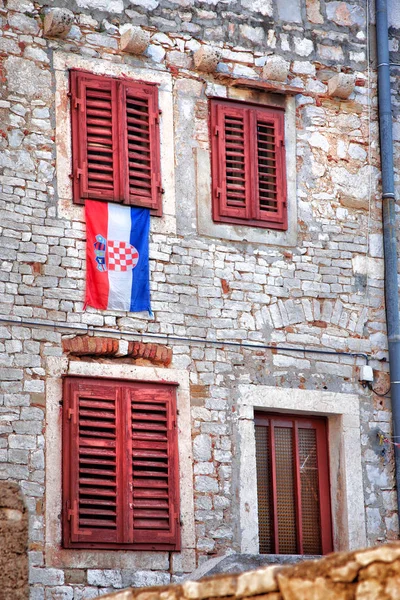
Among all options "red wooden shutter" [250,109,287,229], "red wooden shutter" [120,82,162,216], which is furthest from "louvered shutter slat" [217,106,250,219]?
"red wooden shutter" [120,82,162,216]

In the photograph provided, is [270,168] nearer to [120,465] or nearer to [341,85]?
[341,85]

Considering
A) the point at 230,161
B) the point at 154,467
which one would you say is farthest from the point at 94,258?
the point at 154,467

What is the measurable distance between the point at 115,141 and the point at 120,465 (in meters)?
3.16

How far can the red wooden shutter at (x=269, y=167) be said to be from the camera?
556 inches

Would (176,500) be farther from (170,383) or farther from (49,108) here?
(49,108)

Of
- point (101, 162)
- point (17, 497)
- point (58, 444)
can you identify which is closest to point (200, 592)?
point (17, 497)

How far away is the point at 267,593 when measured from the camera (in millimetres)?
6664

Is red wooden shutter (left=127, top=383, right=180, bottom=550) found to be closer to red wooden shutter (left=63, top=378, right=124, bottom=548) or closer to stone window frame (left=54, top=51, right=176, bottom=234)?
red wooden shutter (left=63, top=378, right=124, bottom=548)

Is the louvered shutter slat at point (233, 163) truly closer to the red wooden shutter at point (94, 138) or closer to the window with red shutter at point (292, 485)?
the red wooden shutter at point (94, 138)

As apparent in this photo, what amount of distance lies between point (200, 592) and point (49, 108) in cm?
723

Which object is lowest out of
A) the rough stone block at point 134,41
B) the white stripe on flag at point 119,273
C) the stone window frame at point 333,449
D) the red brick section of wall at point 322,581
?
the red brick section of wall at point 322,581

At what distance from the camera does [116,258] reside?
13.2m

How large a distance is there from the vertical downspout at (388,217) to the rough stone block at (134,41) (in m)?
2.77

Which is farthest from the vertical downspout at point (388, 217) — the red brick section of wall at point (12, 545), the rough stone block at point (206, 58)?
the red brick section of wall at point (12, 545)
